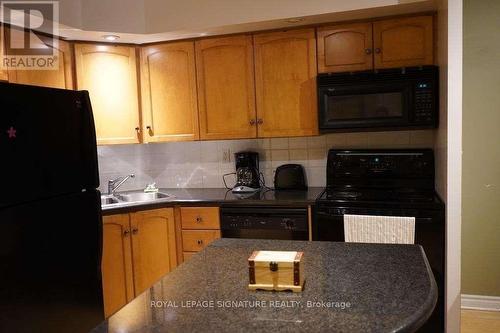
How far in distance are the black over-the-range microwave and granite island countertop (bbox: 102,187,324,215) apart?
51 centimetres

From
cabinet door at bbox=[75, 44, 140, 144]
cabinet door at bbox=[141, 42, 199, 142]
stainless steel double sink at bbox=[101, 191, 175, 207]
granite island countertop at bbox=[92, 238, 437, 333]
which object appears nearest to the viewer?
granite island countertop at bbox=[92, 238, 437, 333]

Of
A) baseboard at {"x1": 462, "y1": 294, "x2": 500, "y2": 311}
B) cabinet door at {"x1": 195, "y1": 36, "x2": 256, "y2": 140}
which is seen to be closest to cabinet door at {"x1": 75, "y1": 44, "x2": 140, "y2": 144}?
cabinet door at {"x1": 195, "y1": 36, "x2": 256, "y2": 140}

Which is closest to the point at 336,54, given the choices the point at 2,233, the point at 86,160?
the point at 86,160

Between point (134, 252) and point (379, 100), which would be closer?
point (379, 100)

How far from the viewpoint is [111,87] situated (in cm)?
317

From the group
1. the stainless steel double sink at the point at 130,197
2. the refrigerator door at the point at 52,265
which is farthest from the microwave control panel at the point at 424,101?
the refrigerator door at the point at 52,265

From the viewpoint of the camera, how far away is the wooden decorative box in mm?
1190

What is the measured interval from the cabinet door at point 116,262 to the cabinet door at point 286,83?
3.94 ft

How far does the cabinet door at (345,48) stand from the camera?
2.84m

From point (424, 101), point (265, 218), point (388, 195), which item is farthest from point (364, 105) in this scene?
point (265, 218)

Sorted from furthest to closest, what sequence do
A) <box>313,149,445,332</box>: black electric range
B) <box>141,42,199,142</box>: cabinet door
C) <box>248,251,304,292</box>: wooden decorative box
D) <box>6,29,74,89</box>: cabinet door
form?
<box>141,42,199,142</box>: cabinet door < <box>6,29,74,89</box>: cabinet door < <box>313,149,445,332</box>: black electric range < <box>248,251,304,292</box>: wooden decorative box

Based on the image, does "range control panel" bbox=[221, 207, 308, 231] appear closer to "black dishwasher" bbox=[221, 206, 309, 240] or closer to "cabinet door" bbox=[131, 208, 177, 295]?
"black dishwasher" bbox=[221, 206, 309, 240]

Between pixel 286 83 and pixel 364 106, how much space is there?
22.6 inches

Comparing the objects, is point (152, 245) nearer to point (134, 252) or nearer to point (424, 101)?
point (134, 252)
